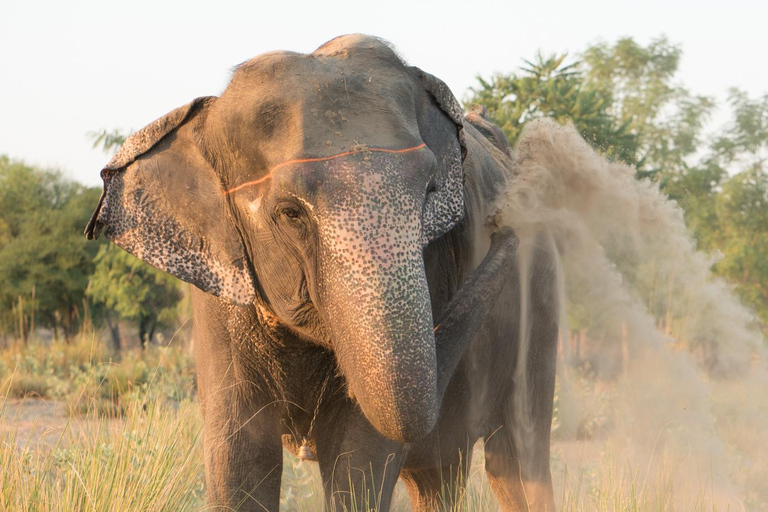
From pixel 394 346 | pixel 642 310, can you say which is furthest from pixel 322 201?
pixel 642 310

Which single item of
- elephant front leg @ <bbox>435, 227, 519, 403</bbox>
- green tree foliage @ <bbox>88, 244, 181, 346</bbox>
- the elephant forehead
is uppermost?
the elephant forehead

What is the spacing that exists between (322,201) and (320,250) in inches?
6.3

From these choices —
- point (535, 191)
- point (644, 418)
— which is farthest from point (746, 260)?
point (535, 191)

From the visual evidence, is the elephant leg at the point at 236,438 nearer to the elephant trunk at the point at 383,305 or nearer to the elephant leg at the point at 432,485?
the elephant trunk at the point at 383,305

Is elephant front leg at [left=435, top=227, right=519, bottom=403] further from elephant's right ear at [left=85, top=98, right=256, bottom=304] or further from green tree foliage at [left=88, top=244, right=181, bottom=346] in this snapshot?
green tree foliage at [left=88, top=244, right=181, bottom=346]

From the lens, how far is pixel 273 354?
3.89 metres

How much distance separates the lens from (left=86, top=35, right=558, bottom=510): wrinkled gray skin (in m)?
3.07

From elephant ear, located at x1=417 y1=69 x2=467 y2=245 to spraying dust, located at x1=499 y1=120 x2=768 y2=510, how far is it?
0.78m

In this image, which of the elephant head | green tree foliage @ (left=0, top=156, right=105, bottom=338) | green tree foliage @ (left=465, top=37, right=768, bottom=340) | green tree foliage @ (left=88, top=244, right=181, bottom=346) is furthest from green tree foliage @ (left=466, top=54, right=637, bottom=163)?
green tree foliage @ (left=0, top=156, right=105, bottom=338)

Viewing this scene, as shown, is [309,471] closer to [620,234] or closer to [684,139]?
[620,234]

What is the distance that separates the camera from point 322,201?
10.4ft

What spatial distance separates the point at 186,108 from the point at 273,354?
98 cm

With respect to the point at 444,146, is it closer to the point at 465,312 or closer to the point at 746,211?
the point at 465,312

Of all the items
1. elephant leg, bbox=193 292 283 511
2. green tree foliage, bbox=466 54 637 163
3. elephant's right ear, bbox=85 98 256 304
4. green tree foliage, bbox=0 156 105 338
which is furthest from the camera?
green tree foliage, bbox=0 156 105 338
